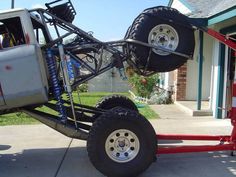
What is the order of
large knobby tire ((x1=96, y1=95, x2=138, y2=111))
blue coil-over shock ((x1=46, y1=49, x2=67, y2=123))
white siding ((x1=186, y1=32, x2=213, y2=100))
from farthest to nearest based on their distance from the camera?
1. white siding ((x1=186, y1=32, x2=213, y2=100))
2. large knobby tire ((x1=96, y1=95, x2=138, y2=111))
3. blue coil-over shock ((x1=46, y1=49, x2=67, y2=123))

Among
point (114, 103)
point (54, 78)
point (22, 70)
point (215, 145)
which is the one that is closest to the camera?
point (22, 70)

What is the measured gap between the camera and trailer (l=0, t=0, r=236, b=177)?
5.45m

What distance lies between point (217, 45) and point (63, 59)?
22.1ft

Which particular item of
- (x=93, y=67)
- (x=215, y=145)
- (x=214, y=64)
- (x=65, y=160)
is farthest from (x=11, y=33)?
(x=214, y=64)

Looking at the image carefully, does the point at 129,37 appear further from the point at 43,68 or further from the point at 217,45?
the point at 217,45

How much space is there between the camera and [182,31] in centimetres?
620

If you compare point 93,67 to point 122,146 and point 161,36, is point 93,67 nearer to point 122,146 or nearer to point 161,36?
point 161,36

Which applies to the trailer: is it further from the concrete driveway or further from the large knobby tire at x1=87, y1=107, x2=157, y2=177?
the concrete driveway

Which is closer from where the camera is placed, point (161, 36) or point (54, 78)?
point (54, 78)

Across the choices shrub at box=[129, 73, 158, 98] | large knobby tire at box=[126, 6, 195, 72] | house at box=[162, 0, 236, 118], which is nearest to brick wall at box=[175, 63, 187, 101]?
house at box=[162, 0, 236, 118]

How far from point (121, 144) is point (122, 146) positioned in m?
0.03

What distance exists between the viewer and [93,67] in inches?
243

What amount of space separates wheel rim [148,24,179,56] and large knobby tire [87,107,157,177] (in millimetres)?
1255

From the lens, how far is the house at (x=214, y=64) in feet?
33.8
